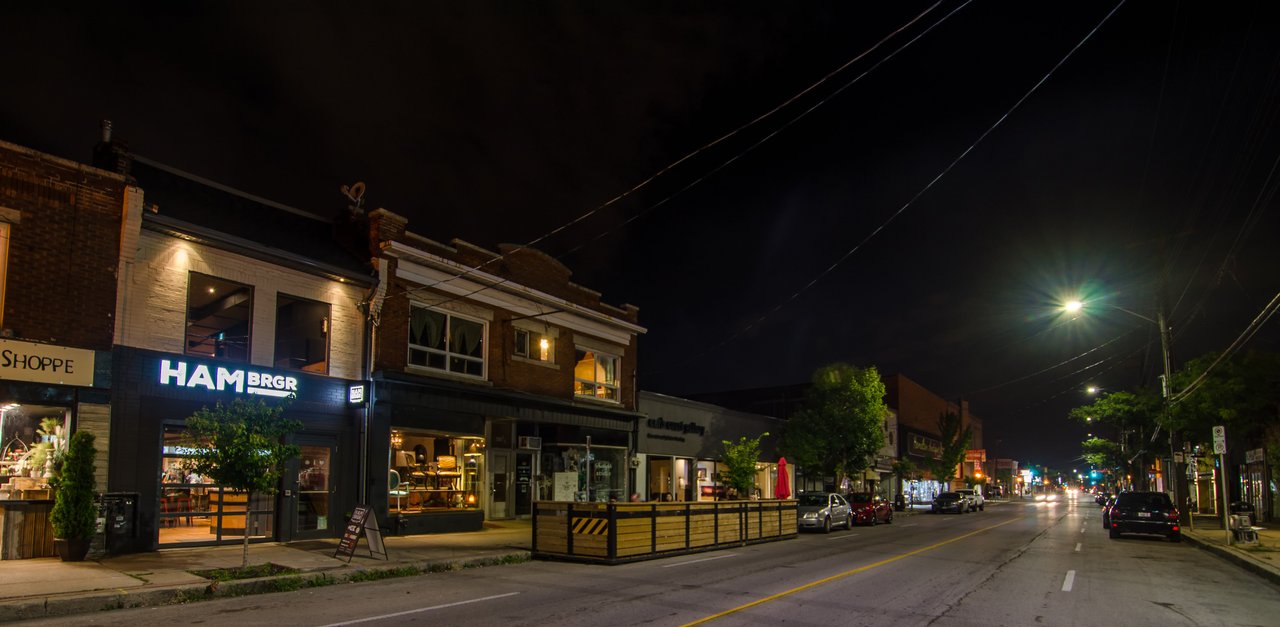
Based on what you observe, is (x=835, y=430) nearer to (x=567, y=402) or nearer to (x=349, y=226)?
(x=567, y=402)

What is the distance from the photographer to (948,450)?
82.8m

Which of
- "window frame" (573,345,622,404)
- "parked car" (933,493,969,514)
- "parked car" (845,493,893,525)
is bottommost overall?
"parked car" (933,493,969,514)

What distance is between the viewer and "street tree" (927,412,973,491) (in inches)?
3164

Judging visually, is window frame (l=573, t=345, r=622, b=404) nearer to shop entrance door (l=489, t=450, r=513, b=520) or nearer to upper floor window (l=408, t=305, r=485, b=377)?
shop entrance door (l=489, t=450, r=513, b=520)

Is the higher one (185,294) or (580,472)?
(185,294)

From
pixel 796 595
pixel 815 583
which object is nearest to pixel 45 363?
→ pixel 796 595

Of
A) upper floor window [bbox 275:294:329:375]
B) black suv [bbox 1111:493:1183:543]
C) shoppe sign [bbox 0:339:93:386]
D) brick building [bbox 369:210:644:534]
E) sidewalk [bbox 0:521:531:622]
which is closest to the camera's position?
sidewalk [bbox 0:521:531:622]

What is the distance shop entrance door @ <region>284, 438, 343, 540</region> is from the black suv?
2273cm

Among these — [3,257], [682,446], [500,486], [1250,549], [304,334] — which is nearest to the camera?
[3,257]

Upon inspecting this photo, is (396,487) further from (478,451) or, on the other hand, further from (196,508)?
(196,508)

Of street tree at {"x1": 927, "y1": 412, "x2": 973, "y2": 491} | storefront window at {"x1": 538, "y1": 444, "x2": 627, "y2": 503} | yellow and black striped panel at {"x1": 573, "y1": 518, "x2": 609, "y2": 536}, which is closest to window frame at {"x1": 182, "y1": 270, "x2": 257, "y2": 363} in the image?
yellow and black striped panel at {"x1": 573, "y1": 518, "x2": 609, "y2": 536}

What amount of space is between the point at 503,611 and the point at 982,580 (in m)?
8.46

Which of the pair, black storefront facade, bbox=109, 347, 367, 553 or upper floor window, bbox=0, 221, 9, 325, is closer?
upper floor window, bbox=0, 221, 9, 325

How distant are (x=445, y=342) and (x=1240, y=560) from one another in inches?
796
